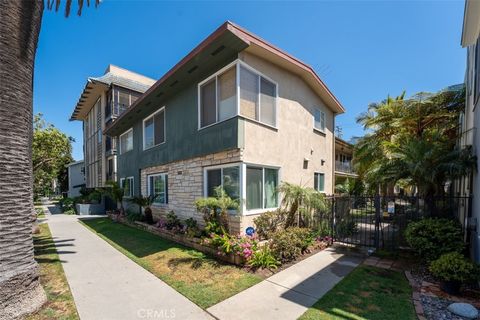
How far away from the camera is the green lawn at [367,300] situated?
3988 mm

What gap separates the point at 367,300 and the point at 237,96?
6.00 meters

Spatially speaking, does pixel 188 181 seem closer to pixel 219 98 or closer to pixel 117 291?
pixel 219 98

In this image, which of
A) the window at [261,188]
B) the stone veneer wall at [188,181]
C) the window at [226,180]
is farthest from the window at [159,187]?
the window at [261,188]

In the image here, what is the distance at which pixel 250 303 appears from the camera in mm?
4430

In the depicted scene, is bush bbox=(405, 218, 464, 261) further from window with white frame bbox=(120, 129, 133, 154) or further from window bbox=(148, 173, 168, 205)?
window with white frame bbox=(120, 129, 133, 154)

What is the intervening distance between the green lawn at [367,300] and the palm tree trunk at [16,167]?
486 centimetres

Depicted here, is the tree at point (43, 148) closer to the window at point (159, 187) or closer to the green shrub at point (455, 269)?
the window at point (159, 187)

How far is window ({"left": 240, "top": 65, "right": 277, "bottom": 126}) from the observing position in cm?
754

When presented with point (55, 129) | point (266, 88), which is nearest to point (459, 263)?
point (266, 88)

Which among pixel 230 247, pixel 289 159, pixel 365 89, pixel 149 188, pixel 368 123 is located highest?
pixel 365 89

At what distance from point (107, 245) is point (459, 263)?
10.4 metres

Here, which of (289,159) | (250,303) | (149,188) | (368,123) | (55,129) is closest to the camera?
(250,303)

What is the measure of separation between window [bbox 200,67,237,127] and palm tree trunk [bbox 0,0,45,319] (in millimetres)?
4857

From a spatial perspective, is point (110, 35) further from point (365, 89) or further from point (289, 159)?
point (365, 89)
